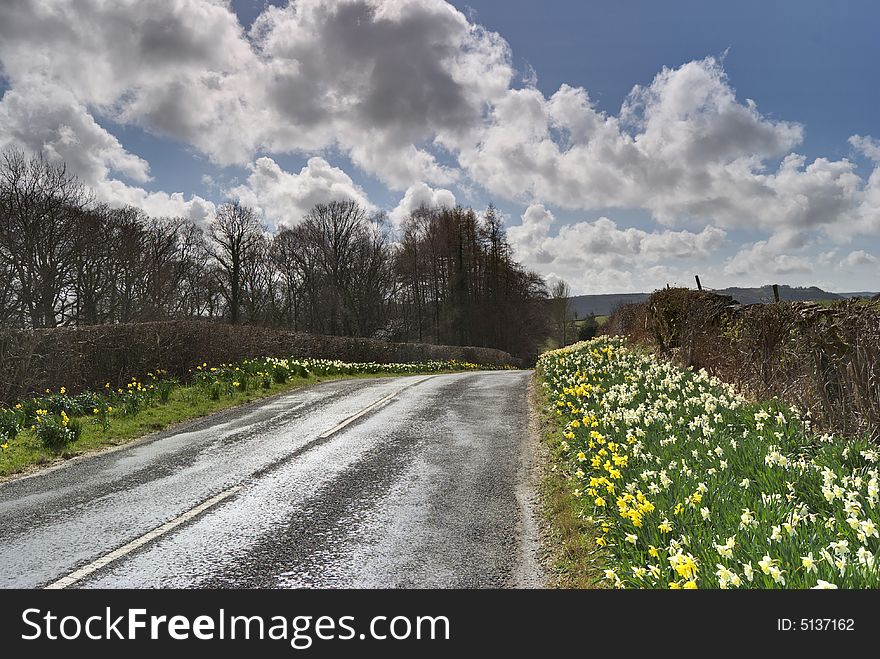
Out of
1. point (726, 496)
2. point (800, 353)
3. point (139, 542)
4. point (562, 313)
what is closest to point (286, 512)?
point (139, 542)

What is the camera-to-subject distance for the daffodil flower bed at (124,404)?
349 inches

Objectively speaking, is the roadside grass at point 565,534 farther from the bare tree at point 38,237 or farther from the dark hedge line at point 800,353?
the bare tree at point 38,237

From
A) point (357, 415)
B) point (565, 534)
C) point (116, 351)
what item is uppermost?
point (116, 351)

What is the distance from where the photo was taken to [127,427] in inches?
410

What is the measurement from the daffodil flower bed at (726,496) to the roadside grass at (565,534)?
0.40 ft

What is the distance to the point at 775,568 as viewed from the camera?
9.36 feet

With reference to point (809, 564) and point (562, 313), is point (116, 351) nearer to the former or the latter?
point (809, 564)

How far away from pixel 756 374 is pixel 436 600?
641 centimetres

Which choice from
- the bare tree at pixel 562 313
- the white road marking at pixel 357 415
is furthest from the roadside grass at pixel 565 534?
the bare tree at pixel 562 313

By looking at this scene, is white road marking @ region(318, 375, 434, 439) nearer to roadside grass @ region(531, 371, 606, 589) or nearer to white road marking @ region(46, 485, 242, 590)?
white road marking @ region(46, 485, 242, 590)

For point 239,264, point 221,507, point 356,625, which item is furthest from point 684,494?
point 239,264

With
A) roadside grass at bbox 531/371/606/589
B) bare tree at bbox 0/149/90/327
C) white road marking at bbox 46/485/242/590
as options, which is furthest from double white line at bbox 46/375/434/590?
bare tree at bbox 0/149/90/327

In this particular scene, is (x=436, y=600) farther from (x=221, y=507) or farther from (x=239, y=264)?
(x=239, y=264)

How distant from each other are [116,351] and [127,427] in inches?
152
